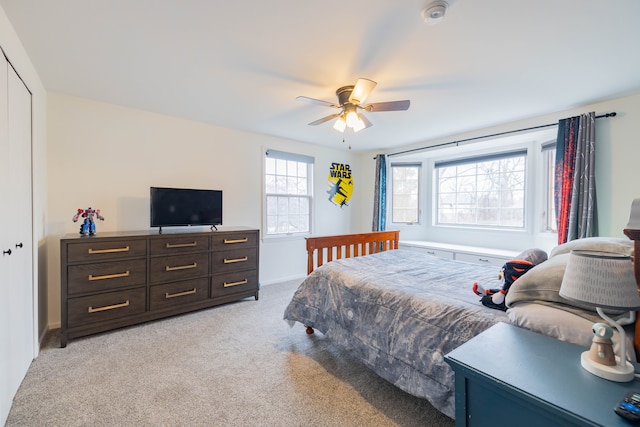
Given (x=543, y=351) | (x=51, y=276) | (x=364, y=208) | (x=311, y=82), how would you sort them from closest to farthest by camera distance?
(x=543, y=351), (x=311, y=82), (x=51, y=276), (x=364, y=208)

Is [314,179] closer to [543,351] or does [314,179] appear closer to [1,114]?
[1,114]

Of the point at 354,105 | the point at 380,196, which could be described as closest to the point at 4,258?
the point at 354,105

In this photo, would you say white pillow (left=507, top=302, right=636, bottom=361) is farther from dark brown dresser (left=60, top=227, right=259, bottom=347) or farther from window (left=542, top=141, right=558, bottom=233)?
window (left=542, top=141, right=558, bottom=233)

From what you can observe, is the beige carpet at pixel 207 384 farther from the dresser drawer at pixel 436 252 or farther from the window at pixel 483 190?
the window at pixel 483 190

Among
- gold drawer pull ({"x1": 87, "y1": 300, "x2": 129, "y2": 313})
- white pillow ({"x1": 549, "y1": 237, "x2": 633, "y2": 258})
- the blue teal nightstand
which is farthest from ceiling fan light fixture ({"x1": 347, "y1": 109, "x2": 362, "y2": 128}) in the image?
gold drawer pull ({"x1": 87, "y1": 300, "x2": 129, "y2": 313})

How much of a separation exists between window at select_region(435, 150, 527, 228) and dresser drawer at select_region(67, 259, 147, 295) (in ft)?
14.5

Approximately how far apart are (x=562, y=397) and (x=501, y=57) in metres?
Answer: 2.12

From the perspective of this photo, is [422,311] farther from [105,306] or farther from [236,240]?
[105,306]

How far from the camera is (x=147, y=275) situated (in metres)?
2.73

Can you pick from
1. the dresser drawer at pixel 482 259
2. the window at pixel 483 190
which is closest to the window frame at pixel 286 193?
the window at pixel 483 190

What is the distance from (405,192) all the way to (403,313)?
3.60 metres

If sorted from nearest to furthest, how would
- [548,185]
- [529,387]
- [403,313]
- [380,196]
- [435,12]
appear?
[529,387]
[435,12]
[403,313]
[548,185]
[380,196]

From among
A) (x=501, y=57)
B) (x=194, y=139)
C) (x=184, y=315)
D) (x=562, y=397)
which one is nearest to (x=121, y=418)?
(x=184, y=315)

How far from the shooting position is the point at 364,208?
211 inches
